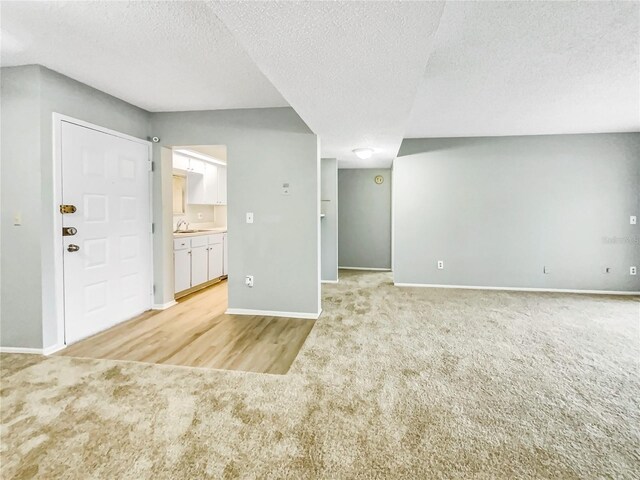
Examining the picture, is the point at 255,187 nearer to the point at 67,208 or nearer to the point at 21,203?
the point at 67,208

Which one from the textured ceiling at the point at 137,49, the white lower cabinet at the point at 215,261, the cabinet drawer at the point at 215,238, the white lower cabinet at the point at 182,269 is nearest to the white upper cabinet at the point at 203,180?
the cabinet drawer at the point at 215,238

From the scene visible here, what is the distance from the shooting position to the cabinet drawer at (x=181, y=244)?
433cm

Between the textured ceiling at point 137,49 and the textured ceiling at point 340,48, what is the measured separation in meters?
0.58

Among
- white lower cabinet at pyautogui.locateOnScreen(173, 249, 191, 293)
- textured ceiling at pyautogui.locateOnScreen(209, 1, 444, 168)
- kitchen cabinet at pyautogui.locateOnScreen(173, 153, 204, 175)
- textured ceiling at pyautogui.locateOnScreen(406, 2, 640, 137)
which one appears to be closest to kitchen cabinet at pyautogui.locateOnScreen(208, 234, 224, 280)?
white lower cabinet at pyautogui.locateOnScreen(173, 249, 191, 293)

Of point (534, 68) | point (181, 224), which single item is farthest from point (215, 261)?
point (534, 68)

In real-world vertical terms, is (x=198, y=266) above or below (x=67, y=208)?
below

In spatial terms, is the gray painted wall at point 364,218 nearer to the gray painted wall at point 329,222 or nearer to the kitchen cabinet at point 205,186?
the gray painted wall at point 329,222

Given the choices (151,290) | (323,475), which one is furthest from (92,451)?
(151,290)

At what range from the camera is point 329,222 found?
219 inches

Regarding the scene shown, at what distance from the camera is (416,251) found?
5238 millimetres

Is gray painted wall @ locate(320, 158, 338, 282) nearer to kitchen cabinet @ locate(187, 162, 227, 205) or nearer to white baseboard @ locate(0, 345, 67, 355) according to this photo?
kitchen cabinet @ locate(187, 162, 227, 205)

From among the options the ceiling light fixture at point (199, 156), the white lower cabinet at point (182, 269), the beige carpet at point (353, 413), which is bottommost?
the beige carpet at point (353, 413)

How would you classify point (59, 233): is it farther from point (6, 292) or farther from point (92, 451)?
point (92, 451)

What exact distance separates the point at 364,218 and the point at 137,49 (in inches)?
200
